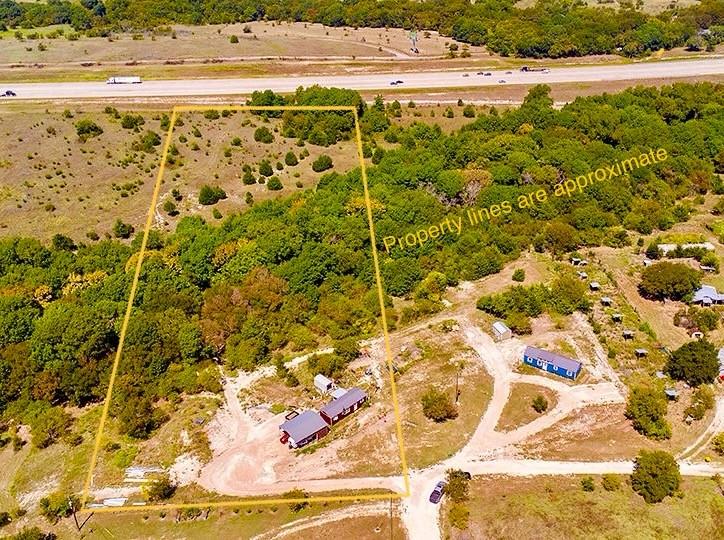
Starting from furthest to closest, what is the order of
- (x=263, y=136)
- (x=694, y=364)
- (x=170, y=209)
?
(x=263, y=136), (x=170, y=209), (x=694, y=364)

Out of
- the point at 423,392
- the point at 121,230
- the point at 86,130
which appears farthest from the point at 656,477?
the point at 86,130

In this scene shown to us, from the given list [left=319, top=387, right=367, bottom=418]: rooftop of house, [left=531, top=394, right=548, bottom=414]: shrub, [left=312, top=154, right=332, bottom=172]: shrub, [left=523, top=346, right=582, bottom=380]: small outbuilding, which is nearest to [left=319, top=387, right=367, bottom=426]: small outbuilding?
[left=319, top=387, right=367, bottom=418]: rooftop of house

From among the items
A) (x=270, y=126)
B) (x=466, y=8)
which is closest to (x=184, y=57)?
(x=270, y=126)

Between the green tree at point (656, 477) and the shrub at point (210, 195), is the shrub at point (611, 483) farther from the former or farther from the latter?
the shrub at point (210, 195)

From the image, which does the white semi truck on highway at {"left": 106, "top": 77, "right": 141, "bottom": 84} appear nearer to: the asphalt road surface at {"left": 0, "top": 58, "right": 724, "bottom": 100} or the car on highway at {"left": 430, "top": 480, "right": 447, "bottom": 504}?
the asphalt road surface at {"left": 0, "top": 58, "right": 724, "bottom": 100}

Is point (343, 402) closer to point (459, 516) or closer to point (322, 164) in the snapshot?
point (459, 516)
